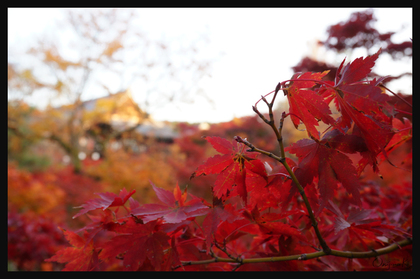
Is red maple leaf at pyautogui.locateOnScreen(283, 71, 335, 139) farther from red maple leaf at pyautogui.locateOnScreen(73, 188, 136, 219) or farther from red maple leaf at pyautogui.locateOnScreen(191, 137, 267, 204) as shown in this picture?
red maple leaf at pyautogui.locateOnScreen(73, 188, 136, 219)

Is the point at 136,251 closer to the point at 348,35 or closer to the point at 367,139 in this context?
the point at 367,139

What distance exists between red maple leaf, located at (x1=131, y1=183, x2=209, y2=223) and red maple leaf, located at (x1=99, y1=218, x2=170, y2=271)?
0.02 m

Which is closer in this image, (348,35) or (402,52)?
(402,52)

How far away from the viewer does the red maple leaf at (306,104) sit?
20.4 inches

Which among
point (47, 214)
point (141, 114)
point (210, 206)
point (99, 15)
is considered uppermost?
point (99, 15)

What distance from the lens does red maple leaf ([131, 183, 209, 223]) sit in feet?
1.82

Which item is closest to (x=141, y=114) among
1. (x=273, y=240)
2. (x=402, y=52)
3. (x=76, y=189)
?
(x=76, y=189)

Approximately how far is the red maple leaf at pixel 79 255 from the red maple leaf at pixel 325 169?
51cm

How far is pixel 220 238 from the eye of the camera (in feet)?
2.15

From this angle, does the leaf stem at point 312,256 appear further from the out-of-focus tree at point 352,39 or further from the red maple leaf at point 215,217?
the out-of-focus tree at point 352,39

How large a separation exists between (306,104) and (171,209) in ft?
1.20

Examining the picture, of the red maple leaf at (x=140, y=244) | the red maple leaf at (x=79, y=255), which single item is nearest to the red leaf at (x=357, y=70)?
the red maple leaf at (x=140, y=244)

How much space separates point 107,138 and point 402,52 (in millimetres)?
7132

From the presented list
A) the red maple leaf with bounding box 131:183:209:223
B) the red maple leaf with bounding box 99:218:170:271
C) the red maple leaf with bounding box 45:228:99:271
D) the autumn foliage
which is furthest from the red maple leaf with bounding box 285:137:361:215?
the red maple leaf with bounding box 45:228:99:271
